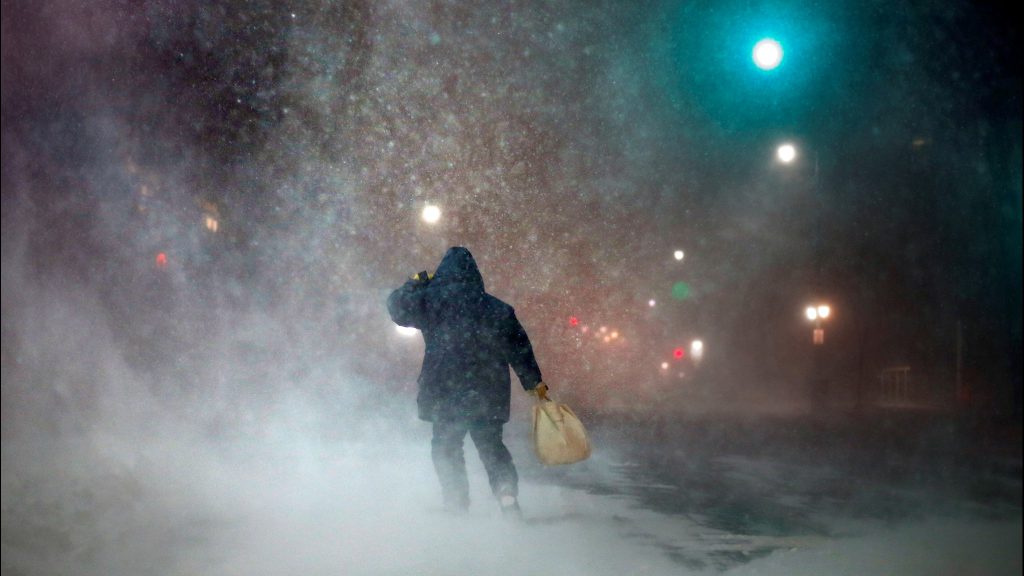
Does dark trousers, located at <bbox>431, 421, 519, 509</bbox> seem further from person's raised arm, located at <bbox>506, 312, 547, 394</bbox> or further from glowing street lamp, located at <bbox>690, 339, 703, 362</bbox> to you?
glowing street lamp, located at <bbox>690, 339, 703, 362</bbox>

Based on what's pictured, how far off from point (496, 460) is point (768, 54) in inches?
150

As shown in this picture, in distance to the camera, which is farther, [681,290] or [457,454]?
[681,290]

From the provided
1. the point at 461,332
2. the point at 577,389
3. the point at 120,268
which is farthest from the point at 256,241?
the point at 577,389

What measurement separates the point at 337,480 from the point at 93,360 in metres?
5.37

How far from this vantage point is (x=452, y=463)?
485 centimetres

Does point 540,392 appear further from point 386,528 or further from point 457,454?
point 386,528

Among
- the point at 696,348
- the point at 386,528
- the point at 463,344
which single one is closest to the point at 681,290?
the point at 696,348

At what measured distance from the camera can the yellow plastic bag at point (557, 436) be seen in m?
4.60

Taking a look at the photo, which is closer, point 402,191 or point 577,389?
point 402,191

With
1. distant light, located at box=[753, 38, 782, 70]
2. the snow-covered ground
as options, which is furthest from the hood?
distant light, located at box=[753, 38, 782, 70]

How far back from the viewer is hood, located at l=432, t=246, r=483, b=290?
4.94 meters

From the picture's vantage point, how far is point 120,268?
1010 centimetres

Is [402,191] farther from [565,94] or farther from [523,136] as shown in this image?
[565,94]

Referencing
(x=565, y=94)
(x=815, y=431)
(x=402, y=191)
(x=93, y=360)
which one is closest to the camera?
(x=402, y=191)
